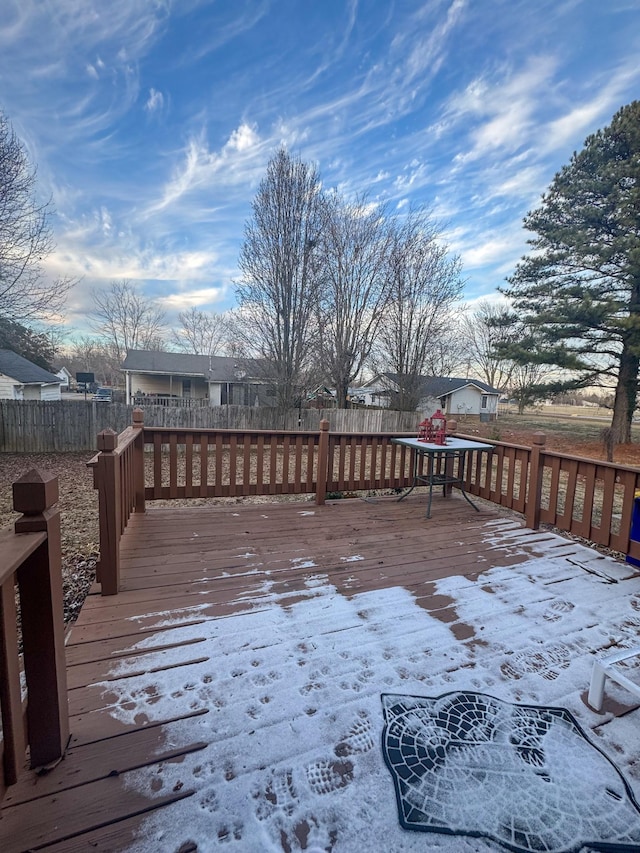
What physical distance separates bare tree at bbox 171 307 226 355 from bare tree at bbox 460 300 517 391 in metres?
17.5

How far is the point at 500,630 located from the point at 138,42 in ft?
Answer: 27.0

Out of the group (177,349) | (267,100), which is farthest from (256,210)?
(177,349)

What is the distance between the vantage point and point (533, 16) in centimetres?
464

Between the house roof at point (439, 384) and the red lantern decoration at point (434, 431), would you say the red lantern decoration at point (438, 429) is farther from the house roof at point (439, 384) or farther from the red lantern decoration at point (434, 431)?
the house roof at point (439, 384)

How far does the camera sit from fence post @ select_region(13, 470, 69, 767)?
1.07 meters

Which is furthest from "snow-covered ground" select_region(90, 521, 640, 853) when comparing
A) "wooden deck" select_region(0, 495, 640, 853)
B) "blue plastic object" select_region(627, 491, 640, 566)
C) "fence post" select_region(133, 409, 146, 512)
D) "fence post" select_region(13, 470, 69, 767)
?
"fence post" select_region(133, 409, 146, 512)

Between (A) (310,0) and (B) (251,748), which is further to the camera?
(A) (310,0)

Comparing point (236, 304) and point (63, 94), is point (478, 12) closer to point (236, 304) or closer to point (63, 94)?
point (63, 94)

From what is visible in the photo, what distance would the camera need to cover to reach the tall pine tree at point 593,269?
377 inches

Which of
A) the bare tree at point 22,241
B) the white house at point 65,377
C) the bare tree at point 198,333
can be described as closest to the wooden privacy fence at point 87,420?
the bare tree at point 22,241

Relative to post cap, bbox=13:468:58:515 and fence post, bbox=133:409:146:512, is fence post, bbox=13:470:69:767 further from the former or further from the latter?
fence post, bbox=133:409:146:512

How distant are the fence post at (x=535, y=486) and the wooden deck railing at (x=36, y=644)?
11.9 ft

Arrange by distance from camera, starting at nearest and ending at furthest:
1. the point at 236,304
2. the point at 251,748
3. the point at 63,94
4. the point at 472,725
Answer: the point at 251,748 < the point at 472,725 < the point at 63,94 < the point at 236,304

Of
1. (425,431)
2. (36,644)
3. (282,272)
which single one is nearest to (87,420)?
(282,272)
